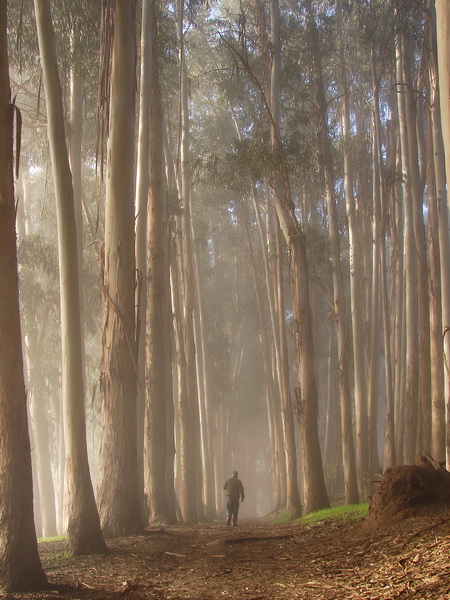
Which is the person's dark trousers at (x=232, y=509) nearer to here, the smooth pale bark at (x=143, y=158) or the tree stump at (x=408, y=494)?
the smooth pale bark at (x=143, y=158)


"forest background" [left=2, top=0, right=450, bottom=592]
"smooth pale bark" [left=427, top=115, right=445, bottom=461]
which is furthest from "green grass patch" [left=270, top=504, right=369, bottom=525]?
"smooth pale bark" [left=427, top=115, right=445, bottom=461]

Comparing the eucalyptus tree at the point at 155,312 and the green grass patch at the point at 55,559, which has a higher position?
the eucalyptus tree at the point at 155,312

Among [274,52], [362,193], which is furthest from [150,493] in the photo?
[362,193]

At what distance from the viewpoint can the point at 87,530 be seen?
6895 mm

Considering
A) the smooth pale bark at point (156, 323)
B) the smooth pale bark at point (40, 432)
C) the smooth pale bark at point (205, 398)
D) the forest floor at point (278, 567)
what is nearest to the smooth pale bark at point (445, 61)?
the forest floor at point (278, 567)

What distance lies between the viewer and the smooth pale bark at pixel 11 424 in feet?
16.8

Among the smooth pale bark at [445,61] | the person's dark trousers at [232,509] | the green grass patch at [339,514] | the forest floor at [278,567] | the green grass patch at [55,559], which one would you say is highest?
the smooth pale bark at [445,61]

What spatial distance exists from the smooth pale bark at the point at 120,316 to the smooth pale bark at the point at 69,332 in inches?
36.4

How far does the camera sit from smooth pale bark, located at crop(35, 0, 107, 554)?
22.8 feet

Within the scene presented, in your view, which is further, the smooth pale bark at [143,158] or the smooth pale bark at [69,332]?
the smooth pale bark at [143,158]

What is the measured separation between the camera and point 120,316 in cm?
823

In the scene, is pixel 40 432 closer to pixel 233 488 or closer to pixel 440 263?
pixel 233 488

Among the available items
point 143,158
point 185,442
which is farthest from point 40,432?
point 143,158

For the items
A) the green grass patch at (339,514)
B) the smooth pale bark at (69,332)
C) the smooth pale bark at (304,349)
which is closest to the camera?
the smooth pale bark at (69,332)
